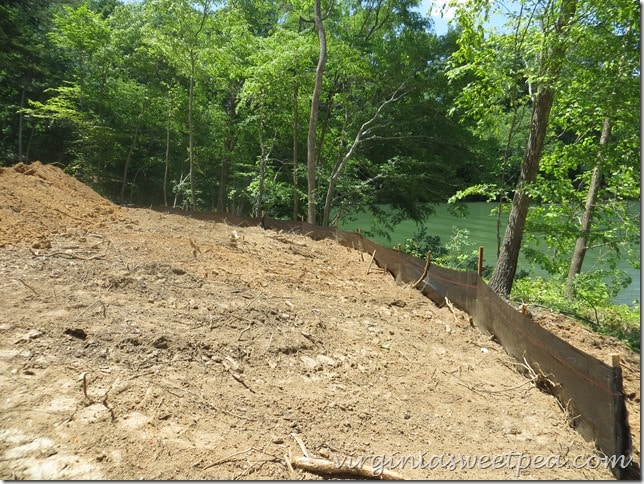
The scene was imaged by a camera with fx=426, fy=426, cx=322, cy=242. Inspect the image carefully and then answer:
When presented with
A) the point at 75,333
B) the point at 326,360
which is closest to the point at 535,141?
the point at 326,360

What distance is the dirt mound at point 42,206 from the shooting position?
575cm

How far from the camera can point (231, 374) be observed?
3.19m

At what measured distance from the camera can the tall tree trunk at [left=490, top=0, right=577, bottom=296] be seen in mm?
5742

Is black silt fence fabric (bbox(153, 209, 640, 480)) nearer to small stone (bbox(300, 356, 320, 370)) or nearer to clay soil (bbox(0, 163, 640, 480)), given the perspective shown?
clay soil (bbox(0, 163, 640, 480))

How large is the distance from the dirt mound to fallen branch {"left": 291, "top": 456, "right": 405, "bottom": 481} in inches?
176

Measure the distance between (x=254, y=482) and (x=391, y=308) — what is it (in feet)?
11.3

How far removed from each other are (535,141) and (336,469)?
245 inches

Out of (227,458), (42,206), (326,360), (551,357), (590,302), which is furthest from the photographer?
(590,302)

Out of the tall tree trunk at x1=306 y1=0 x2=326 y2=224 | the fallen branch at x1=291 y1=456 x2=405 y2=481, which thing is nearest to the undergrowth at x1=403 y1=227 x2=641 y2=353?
the tall tree trunk at x1=306 y1=0 x2=326 y2=224

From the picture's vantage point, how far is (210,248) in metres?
6.46

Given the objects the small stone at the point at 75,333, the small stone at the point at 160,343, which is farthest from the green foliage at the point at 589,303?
the small stone at the point at 75,333

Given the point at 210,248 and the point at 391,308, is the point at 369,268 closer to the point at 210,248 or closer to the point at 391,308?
the point at 391,308

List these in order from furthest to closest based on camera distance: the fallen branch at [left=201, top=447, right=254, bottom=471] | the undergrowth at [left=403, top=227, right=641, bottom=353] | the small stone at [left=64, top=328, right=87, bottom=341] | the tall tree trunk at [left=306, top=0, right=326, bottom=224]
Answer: the tall tree trunk at [left=306, top=0, right=326, bottom=224], the undergrowth at [left=403, top=227, right=641, bottom=353], the small stone at [left=64, top=328, right=87, bottom=341], the fallen branch at [left=201, top=447, right=254, bottom=471]

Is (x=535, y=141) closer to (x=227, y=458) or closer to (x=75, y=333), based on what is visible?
(x=227, y=458)
